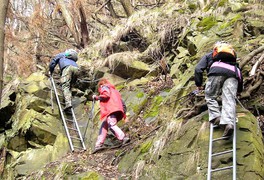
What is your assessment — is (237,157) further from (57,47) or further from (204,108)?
(57,47)

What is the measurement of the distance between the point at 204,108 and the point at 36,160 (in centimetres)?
419

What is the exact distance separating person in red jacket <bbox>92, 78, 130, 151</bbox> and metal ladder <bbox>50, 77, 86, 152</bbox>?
0.74 meters

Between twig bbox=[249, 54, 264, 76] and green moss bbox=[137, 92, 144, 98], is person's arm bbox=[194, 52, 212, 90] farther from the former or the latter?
green moss bbox=[137, 92, 144, 98]

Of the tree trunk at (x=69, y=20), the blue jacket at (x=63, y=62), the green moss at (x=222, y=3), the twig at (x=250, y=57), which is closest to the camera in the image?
the twig at (x=250, y=57)

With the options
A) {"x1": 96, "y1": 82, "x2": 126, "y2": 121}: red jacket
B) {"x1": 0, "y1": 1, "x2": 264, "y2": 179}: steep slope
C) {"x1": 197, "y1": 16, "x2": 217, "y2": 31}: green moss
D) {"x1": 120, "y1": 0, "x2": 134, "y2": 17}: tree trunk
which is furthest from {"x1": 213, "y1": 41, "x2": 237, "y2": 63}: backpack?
{"x1": 120, "y1": 0, "x2": 134, "y2": 17}: tree trunk

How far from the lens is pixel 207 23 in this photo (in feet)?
32.5

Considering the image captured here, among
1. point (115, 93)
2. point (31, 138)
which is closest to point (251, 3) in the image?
point (115, 93)

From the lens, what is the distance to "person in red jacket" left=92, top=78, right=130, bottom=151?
7.41m

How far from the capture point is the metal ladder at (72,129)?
827 cm

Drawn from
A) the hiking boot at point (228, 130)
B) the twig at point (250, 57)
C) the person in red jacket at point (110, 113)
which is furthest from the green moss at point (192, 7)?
the hiking boot at point (228, 130)

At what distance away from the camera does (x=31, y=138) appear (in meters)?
9.08

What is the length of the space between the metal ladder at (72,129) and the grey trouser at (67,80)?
24 centimetres

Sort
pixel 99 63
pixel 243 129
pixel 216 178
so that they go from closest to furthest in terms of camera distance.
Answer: pixel 216 178
pixel 243 129
pixel 99 63

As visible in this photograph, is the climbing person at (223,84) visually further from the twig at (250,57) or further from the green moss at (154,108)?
the green moss at (154,108)
